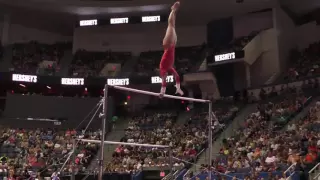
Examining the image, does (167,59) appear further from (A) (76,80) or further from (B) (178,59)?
(B) (178,59)

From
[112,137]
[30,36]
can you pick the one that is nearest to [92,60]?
[30,36]

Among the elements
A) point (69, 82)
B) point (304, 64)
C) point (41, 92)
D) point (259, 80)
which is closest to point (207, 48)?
point (259, 80)

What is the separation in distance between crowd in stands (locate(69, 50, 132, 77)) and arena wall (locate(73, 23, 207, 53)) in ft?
2.36

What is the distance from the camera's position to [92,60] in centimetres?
3391

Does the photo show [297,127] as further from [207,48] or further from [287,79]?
[207,48]

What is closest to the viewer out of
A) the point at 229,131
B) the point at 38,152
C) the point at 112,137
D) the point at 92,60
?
the point at 38,152

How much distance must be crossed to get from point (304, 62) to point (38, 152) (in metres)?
18.0

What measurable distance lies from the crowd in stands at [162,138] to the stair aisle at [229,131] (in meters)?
0.35

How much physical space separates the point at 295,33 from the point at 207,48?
6776 millimetres

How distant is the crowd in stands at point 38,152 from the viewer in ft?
65.9

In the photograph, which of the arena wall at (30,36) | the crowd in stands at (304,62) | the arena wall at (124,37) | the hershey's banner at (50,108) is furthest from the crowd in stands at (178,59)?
the arena wall at (30,36)

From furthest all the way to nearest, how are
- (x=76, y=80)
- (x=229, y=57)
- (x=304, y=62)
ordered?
(x=76, y=80), (x=229, y=57), (x=304, y=62)

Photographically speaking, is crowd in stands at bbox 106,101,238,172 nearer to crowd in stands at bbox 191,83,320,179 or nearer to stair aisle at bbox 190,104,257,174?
stair aisle at bbox 190,104,257,174

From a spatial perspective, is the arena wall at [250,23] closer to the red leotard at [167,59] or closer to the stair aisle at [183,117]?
the stair aisle at [183,117]
